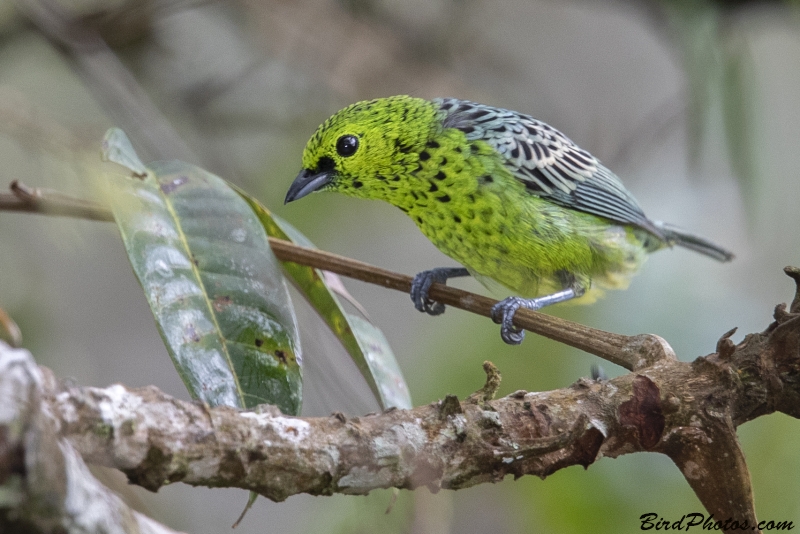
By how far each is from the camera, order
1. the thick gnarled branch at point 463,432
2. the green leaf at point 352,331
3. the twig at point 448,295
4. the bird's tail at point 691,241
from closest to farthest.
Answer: the thick gnarled branch at point 463,432 < the twig at point 448,295 < the green leaf at point 352,331 < the bird's tail at point 691,241

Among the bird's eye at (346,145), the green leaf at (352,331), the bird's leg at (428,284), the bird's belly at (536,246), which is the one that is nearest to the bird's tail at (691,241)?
the bird's belly at (536,246)

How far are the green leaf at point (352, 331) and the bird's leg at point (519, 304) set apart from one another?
1.12 feet

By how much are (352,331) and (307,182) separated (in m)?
0.61

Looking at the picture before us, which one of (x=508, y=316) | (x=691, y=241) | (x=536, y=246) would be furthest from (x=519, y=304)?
(x=691, y=241)

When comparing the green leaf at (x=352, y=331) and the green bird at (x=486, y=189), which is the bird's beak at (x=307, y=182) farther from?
the green leaf at (x=352, y=331)

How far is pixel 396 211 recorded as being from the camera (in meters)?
5.33

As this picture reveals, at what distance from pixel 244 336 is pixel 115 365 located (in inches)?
159

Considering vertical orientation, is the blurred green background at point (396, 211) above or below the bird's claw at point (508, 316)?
above

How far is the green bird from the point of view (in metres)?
2.60

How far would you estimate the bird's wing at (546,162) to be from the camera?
2789 mm

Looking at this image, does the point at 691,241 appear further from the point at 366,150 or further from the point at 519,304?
the point at 366,150

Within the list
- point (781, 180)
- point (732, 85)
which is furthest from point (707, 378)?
point (781, 180)

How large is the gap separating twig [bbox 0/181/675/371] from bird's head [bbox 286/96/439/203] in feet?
1.42

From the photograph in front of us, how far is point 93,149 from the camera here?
7.79 ft
